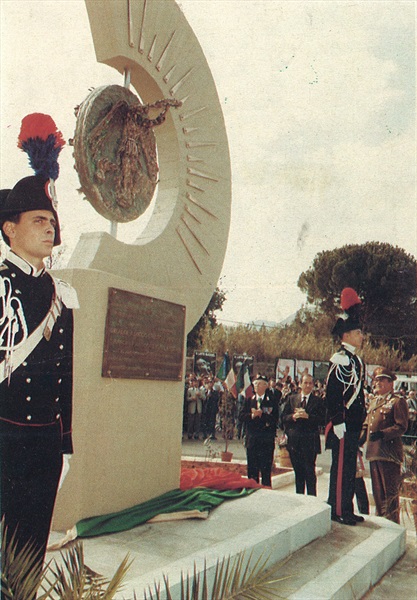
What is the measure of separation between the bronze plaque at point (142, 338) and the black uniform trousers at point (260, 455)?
2515 mm

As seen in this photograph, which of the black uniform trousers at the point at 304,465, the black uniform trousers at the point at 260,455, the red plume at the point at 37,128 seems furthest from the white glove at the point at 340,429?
the red plume at the point at 37,128

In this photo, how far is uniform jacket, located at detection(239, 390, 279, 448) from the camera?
7.02 m

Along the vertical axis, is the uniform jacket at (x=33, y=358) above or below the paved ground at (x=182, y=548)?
above

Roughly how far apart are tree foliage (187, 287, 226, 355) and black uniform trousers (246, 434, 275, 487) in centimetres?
1390

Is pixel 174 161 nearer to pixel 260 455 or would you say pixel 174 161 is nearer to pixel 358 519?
pixel 260 455

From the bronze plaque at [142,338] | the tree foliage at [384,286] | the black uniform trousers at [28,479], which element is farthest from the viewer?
the tree foliage at [384,286]

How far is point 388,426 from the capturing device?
601 centimetres

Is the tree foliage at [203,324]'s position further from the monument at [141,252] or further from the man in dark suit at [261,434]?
the monument at [141,252]

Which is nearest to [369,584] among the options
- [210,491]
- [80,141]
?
[210,491]

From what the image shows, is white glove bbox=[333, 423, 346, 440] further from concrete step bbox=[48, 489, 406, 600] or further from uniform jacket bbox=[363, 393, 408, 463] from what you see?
uniform jacket bbox=[363, 393, 408, 463]

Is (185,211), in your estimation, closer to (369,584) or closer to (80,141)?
(80,141)

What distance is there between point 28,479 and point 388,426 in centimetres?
431

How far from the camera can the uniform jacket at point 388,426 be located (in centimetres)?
588

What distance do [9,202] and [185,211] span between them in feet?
9.20
